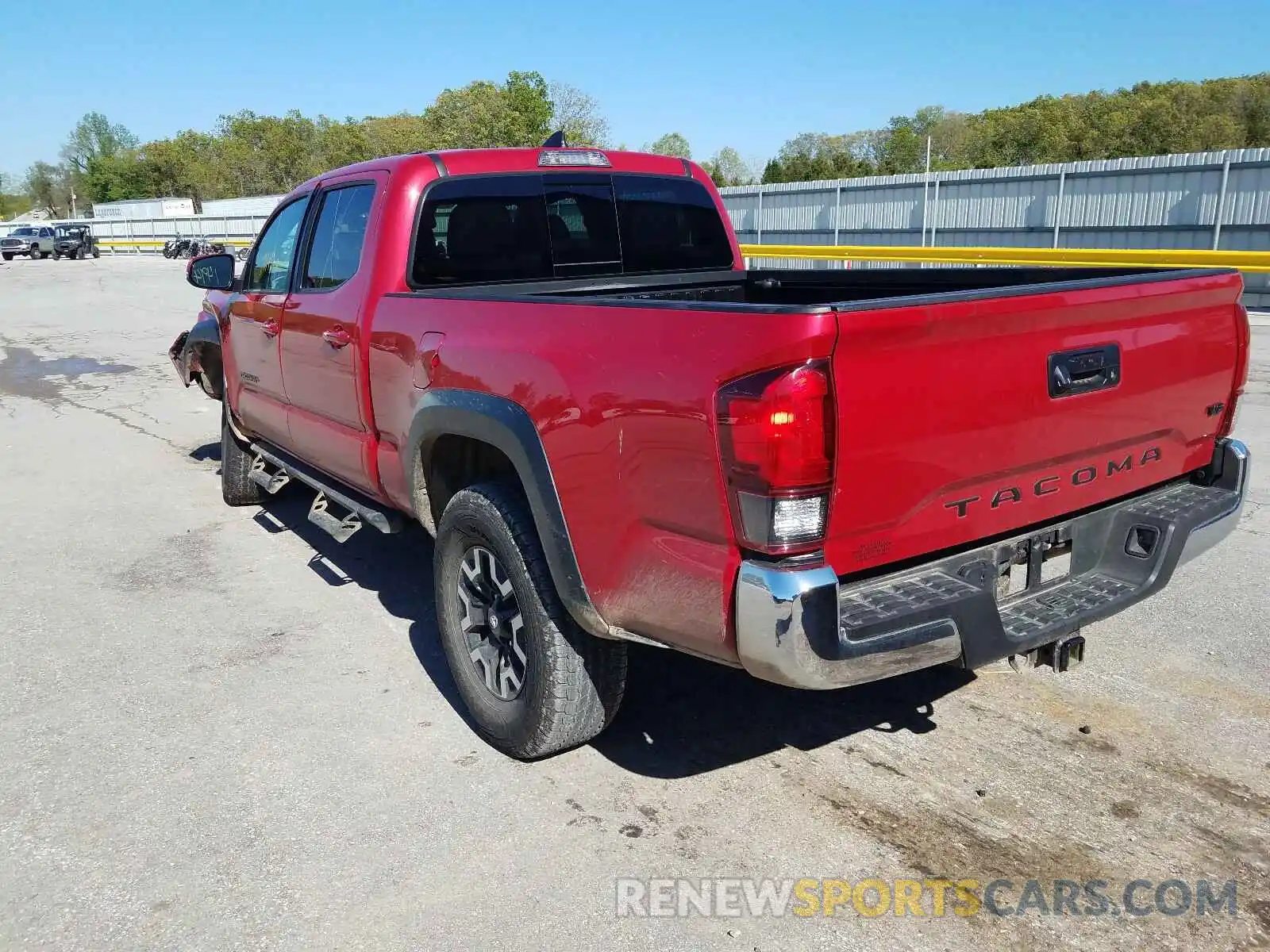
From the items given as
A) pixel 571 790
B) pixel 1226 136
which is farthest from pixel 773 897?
pixel 1226 136

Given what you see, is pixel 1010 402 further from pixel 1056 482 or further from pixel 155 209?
pixel 155 209

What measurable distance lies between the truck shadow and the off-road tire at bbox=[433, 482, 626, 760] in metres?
0.30

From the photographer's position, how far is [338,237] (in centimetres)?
454

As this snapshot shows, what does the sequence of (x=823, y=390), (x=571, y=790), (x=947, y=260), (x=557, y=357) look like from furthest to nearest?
(x=947, y=260), (x=571, y=790), (x=557, y=357), (x=823, y=390)

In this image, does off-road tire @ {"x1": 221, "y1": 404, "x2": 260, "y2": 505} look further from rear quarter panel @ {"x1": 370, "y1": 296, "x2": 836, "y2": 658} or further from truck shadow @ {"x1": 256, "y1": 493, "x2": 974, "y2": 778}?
rear quarter panel @ {"x1": 370, "y1": 296, "x2": 836, "y2": 658}

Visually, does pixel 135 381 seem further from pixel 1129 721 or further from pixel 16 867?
pixel 1129 721

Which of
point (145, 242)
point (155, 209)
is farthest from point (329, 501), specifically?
point (155, 209)

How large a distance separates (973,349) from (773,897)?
1555 millimetres

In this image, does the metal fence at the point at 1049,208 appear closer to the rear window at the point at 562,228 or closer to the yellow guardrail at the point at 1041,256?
the yellow guardrail at the point at 1041,256

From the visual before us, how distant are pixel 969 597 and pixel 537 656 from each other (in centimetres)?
134

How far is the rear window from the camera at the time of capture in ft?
13.8

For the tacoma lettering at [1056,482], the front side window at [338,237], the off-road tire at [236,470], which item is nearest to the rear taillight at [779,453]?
the tacoma lettering at [1056,482]

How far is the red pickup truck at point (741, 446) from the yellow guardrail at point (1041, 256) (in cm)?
861

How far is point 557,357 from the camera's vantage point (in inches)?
115
